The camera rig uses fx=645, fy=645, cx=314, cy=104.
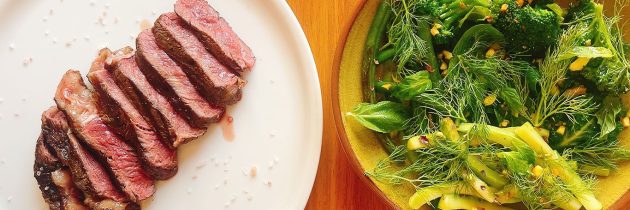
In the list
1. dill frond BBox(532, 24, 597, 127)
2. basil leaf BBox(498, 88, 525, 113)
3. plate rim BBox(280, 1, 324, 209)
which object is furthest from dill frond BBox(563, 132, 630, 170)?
plate rim BBox(280, 1, 324, 209)

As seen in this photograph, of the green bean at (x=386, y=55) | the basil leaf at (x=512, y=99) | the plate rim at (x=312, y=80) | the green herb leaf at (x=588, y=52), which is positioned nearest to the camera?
the green herb leaf at (x=588, y=52)

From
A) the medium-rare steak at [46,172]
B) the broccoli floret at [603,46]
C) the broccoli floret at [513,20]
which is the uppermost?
the broccoli floret at [513,20]

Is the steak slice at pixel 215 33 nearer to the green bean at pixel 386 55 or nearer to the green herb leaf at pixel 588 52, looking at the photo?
the green bean at pixel 386 55

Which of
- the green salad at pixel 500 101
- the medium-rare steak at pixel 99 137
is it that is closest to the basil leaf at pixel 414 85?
the green salad at pixel 500 101

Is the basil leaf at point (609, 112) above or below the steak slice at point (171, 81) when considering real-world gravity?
below

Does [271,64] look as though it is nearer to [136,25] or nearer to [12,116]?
[136,25]

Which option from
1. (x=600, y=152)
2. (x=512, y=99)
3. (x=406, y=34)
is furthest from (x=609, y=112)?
(x=406, y=34)

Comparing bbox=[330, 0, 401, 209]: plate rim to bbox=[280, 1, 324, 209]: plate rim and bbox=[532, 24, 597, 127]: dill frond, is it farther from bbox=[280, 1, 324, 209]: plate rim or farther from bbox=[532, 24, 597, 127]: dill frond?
bbox=[532, 24, 597, 127]: dill frond
